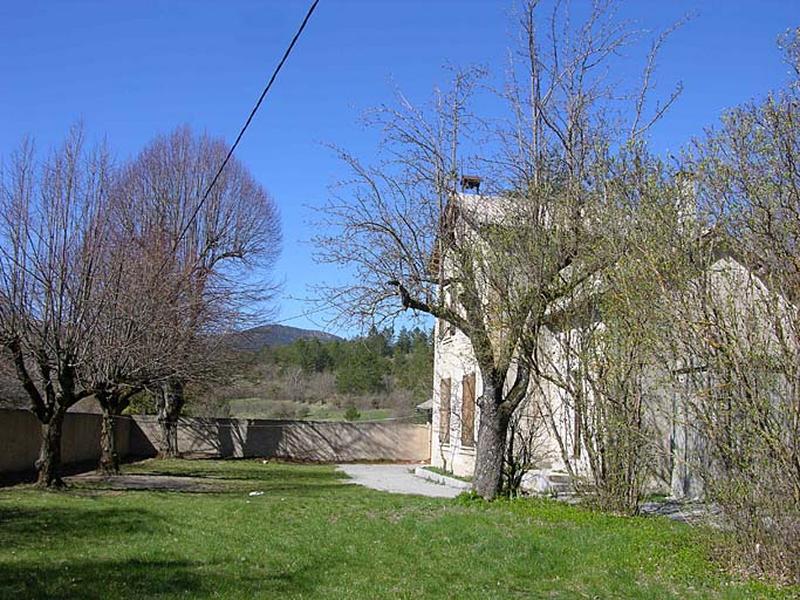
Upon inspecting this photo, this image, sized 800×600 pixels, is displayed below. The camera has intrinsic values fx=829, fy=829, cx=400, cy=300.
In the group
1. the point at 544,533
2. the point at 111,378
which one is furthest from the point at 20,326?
the point at 544,533

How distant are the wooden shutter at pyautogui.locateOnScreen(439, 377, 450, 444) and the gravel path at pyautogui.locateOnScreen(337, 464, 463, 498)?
1.35 m

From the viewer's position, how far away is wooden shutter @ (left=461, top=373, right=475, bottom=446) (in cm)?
2011

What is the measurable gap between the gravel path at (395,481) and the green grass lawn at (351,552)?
156 inches

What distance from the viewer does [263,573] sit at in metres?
7.89

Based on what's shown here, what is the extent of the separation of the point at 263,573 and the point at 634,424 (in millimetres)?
5274

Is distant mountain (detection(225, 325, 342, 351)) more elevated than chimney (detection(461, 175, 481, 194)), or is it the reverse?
chimney (detection(461, 175, 481, 194))

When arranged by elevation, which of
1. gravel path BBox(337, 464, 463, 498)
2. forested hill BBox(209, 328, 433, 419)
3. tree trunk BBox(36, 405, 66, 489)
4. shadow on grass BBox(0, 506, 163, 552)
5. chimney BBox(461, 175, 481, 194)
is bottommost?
gravel path BBox(337, 464, 463, 498)

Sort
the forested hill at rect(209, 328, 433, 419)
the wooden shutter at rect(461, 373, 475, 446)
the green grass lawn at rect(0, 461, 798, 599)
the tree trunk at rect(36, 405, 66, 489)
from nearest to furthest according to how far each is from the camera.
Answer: the green grass lawn at rect(0, 461, 798, 599), the tree trunk at rect(36, 405, 66, 489), the wooden shutter at rect(461, 373, 475, 446), the forested hill at rect(209, 328, 433, 419)

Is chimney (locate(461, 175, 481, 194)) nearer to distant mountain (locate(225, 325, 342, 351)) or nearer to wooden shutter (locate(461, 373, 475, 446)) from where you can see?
wooden shutter (locate(461, 373, 475, 446))

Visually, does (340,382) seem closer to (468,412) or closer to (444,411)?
(444,411)

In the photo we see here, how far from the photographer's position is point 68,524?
10523 millimetres

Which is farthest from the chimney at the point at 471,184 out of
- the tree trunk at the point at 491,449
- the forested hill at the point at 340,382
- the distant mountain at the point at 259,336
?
the forested hill at the point at 340,382

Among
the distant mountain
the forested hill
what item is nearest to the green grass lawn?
the distant mountain

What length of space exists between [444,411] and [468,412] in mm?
2561
